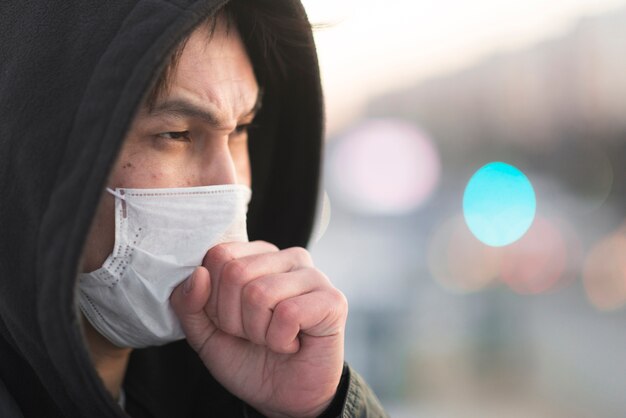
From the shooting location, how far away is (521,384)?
7.98m

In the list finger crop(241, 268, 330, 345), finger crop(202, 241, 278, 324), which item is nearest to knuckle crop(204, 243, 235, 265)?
finger crop(202, 241, 278, 324)

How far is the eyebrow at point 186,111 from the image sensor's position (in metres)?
1.88

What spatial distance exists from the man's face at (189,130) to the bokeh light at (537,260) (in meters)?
10.1

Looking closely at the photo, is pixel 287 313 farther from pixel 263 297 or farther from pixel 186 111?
pixel 186 111

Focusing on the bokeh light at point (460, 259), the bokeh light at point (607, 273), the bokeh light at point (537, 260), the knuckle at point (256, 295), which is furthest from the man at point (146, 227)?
the bokeh light at point (607, 273)

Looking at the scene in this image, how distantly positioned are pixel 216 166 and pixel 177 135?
131mm

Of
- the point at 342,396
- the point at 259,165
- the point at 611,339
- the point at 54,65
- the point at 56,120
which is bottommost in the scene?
the point at 611,339

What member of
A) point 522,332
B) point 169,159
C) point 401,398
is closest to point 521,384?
point 401,398

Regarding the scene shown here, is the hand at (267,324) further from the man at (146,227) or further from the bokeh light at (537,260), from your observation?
the bokeh light at (537,260)

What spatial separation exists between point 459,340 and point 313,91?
8028 mm

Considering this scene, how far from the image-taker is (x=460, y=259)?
1466 centimetres

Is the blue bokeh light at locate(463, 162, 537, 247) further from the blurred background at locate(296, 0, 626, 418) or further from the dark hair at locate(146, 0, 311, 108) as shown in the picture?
the dark hair at locate(146, 0, 311, 108)

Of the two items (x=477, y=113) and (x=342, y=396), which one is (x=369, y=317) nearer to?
(x=342, y=396)

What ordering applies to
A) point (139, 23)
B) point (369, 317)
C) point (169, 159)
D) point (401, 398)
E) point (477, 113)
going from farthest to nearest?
1. point (477, 113)
2. point (369, 317)
3. point (401, 398)
4. point (169, 159)
5. point (139, 23)
